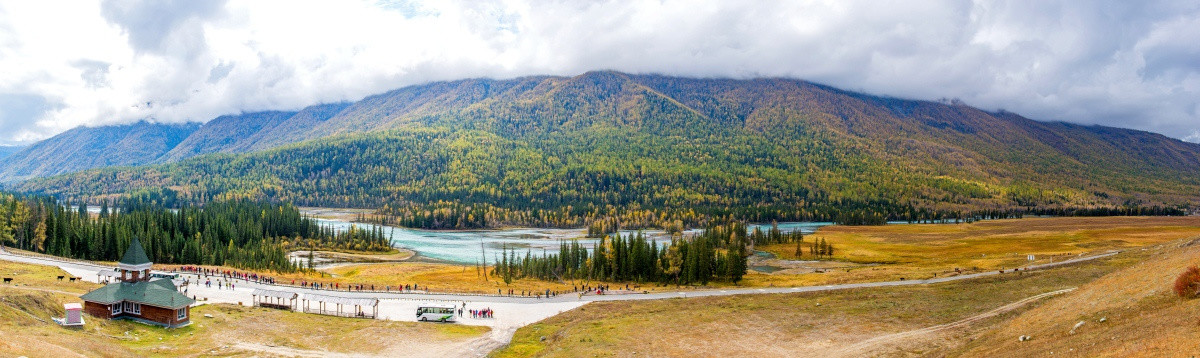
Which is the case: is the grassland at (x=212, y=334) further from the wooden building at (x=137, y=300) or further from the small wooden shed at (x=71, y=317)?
the wooden building at (x=137, y=300)

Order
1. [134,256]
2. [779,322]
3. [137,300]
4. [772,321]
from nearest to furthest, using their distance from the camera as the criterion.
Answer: [137,300] → [134,256] → [779,322] → [772,321]

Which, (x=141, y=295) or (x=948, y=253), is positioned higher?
(x=141, y=295)

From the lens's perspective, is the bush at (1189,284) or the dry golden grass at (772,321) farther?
the dry golden grass at (772,321)

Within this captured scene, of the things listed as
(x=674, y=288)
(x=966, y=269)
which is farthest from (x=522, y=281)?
(x=966, y=269)

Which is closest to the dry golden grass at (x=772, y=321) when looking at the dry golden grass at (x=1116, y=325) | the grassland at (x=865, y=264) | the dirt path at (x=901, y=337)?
the dirt path at (x=901, y=337)

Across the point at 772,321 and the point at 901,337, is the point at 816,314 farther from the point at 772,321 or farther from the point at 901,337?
the point at 901,337

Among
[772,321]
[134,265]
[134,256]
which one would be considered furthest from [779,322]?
[134,256]

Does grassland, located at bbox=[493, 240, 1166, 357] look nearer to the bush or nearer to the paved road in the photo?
the paved road

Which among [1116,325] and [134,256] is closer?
[1116,325]
